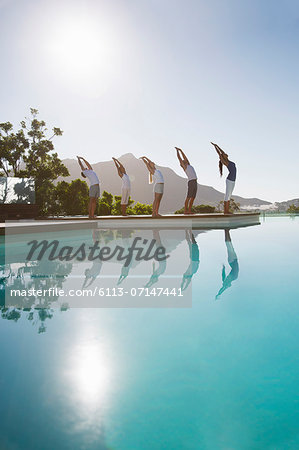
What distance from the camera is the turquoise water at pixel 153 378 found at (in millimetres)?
1483

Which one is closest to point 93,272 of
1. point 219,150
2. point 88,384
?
point 88,384

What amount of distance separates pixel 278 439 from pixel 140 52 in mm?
12923

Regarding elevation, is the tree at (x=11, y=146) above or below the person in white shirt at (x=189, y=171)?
above

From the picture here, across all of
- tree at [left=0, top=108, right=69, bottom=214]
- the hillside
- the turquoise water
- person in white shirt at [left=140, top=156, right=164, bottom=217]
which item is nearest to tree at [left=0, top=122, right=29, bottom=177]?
tree at [left=0, top=108, right=69, bottom=214]

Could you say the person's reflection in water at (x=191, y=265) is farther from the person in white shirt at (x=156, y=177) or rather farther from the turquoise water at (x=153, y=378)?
the person in white shirt at (x=156, y=177)

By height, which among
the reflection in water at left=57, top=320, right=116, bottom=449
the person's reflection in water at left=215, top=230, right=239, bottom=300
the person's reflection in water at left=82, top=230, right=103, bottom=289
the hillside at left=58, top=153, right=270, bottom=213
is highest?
Answer: the hillside at left=58, top=153, right=270, bottom=213

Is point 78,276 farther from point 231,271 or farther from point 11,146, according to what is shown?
point 11,146

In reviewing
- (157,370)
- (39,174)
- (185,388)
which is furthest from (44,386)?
(39,174)

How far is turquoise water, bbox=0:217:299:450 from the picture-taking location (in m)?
1.48

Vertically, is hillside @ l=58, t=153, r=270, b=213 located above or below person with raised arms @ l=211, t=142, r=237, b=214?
above

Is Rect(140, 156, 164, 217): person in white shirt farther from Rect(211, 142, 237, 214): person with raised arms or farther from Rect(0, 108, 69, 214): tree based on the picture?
Rect(0, 108, 69, 214): tree

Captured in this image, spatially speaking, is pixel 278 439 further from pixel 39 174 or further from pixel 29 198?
pixel 39 174

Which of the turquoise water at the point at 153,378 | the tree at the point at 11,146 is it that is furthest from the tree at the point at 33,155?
the turquoise water at the point at 153,378

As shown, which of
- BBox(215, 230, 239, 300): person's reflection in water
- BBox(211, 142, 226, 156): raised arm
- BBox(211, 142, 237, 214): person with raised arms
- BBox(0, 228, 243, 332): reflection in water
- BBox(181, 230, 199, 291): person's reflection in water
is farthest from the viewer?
BBox(211, 142, 237, 214): person with raised arms
